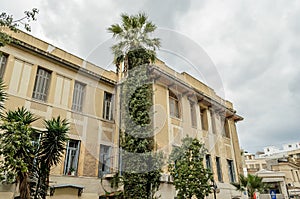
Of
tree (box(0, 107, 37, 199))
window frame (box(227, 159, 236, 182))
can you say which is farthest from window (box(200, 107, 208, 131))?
tree (box(0, 107, 37, 199))

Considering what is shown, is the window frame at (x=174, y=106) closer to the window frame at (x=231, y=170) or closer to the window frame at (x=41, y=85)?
the window frame at (x=231, y=170)

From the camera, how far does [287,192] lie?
2858 centimetres

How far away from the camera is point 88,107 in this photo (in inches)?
528

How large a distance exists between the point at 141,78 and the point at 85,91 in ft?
12.7

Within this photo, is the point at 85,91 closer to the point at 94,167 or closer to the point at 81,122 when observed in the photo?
the point at 81,122

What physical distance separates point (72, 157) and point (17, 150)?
412cm

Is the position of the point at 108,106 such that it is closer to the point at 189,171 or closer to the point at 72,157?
the point at 72,157

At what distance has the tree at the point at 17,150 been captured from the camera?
7840mm

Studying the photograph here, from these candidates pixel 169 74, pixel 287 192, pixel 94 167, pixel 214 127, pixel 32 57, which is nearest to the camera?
pixel 32 57

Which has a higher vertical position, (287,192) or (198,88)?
(198,88)

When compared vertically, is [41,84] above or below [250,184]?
above

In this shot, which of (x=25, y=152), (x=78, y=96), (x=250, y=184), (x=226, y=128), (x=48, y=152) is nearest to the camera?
(x=25, y=152)

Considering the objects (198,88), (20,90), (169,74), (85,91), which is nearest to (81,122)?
(85,91)

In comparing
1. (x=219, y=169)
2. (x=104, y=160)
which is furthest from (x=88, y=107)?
(x=219, y=169)
